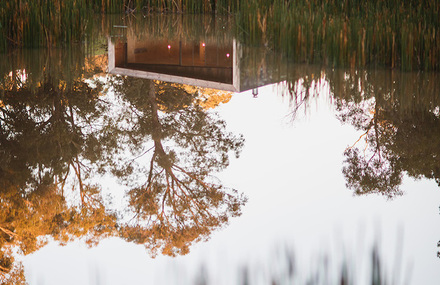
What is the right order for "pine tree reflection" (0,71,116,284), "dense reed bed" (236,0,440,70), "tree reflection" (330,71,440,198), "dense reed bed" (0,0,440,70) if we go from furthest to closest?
1. "dense reed bed" (0,0,440,70)
2. "dense reed bed" (236,0,440,70)
3. "tree reflection" (330,71,440,198)
4. "pine tree reflection" (0,71,116,284)

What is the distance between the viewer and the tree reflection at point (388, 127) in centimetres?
468

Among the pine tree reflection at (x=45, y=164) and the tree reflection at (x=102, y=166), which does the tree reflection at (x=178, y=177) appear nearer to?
the tree reflection at (x=102, y=166)

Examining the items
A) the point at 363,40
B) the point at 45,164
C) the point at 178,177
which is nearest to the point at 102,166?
the point at 45,164

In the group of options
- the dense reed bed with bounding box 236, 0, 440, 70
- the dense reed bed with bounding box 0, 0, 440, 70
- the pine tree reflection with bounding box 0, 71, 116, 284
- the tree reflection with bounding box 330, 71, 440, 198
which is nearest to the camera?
the pine tree reflection with bounding box 0, 71, 116, 284

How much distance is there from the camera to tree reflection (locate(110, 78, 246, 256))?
372cm

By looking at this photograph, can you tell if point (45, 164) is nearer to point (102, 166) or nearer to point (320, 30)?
point (102, 166)

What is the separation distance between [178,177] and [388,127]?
2.22 metres

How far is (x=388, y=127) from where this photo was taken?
5.82 meters

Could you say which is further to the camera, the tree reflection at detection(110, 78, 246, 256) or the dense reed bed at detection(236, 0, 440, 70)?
the dense reed bed at detection(236, 0, 440, 70)

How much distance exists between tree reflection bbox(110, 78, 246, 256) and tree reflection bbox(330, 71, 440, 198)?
3.40 ft

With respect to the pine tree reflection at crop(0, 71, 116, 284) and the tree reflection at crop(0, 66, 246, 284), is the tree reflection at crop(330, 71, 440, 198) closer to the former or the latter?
the tree reflection at crop(0, 66, 246, 284)

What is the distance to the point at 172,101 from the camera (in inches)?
291

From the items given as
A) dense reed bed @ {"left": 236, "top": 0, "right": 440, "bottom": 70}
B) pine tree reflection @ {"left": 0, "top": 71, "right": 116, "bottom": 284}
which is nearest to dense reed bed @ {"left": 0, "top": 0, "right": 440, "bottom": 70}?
dense reed bed @ {"left": 236, "top": 0, "right": 440, "bottom": 70}

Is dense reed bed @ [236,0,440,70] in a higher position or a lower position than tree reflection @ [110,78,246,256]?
higher
